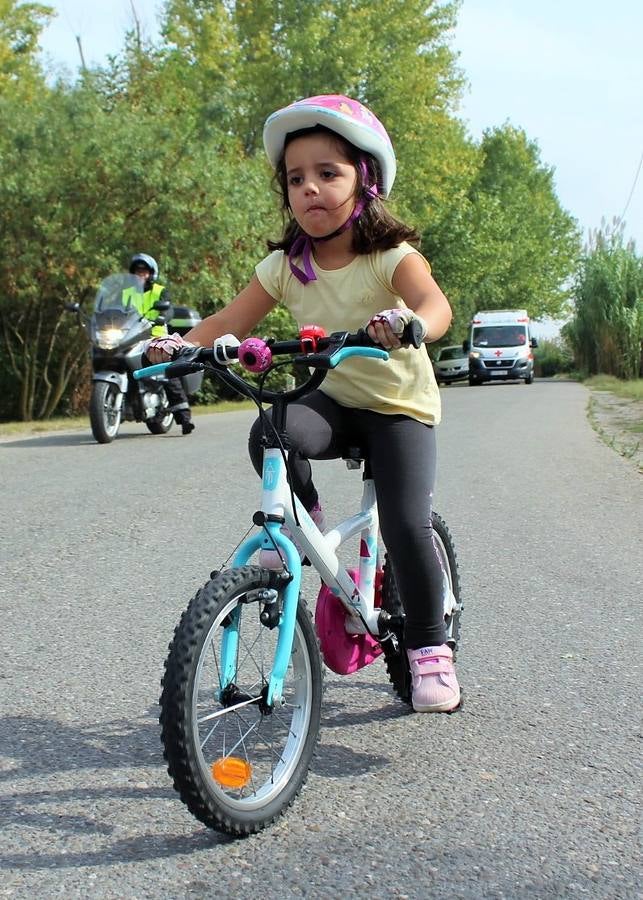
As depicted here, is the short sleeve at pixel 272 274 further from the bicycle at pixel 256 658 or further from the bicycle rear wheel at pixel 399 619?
the bicycle rear wheel at pixel 399 619

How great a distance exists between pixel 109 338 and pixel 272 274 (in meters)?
9.01

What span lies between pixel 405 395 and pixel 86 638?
1912 mm

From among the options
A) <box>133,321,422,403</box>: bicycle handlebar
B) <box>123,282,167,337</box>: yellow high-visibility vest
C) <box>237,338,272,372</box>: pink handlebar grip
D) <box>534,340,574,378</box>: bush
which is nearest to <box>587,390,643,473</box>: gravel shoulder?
<box>123,282,167,337</box>: yellow high-visibility vest

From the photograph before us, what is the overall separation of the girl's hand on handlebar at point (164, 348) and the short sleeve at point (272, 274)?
0.49m

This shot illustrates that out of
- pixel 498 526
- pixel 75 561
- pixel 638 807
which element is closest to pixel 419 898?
pixel 638 807

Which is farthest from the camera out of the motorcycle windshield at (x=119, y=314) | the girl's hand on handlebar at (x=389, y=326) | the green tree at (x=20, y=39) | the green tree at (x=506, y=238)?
the green tree at (x=506, y=238)

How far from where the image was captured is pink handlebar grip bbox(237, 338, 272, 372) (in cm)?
270

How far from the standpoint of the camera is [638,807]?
2.96 meters

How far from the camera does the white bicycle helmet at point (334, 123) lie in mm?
3131

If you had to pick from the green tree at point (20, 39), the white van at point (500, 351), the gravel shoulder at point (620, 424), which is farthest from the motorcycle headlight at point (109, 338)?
the white van at point (500, 351)

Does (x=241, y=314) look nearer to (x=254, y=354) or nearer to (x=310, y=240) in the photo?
(x=310, y=240)

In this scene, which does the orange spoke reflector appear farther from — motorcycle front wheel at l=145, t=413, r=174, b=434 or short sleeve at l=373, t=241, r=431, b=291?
motorcycle front wheel at l=145, t=413, r=174, b=434

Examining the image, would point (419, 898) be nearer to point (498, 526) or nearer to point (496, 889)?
point (496, 889)

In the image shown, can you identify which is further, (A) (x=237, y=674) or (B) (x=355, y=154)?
(B) (x=355, y=154)
